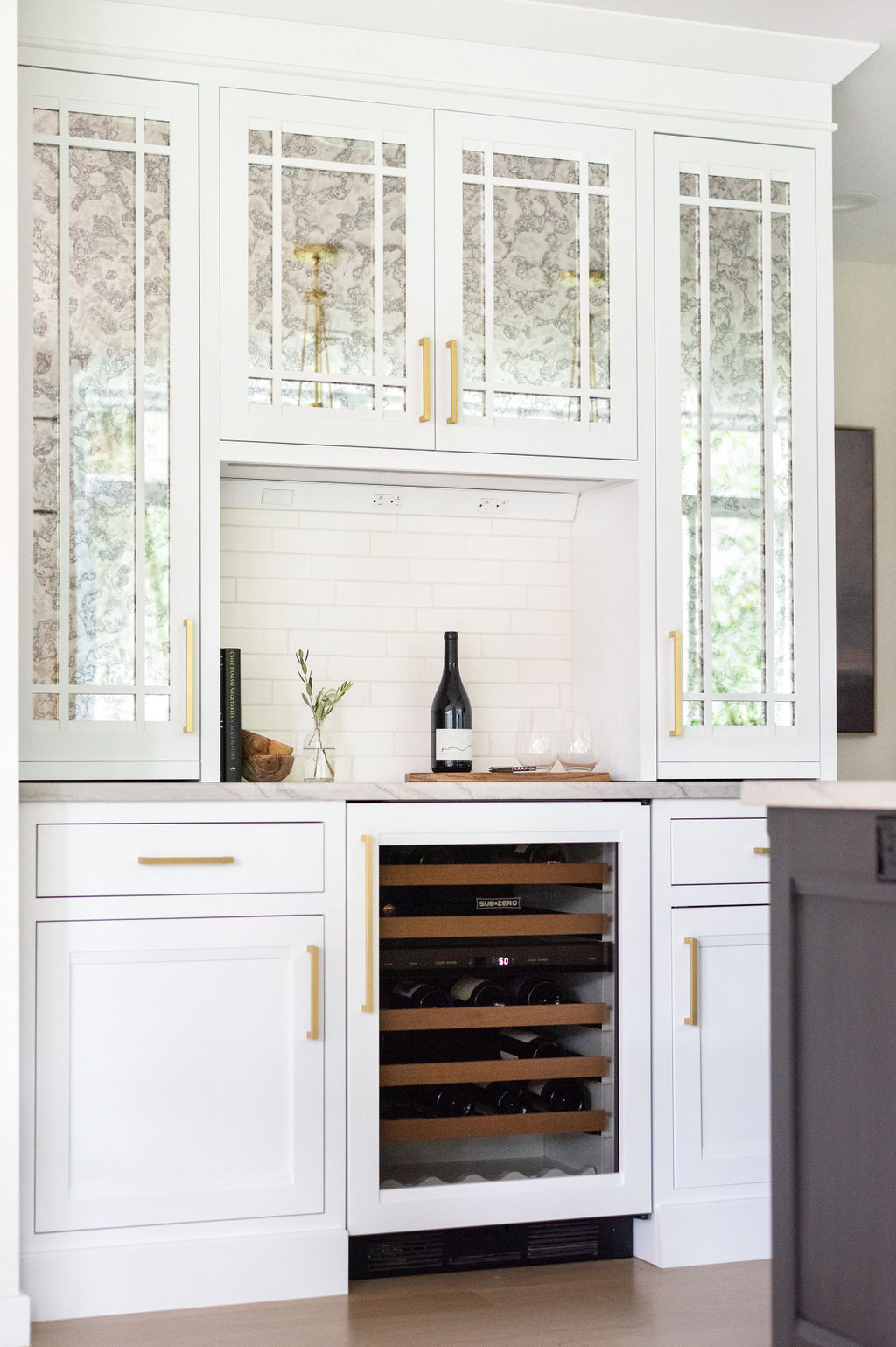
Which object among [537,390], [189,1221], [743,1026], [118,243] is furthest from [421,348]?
[189,1221]

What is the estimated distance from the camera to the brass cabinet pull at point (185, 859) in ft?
9.60

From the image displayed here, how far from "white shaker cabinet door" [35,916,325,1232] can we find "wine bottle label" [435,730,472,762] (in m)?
0.64

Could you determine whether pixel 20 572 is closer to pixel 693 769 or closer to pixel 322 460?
pixel 322 460

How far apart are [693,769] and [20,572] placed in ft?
5.26

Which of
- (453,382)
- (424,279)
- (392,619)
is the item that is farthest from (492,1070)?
(424,279)

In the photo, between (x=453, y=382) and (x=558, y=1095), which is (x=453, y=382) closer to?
(x=453, y=382)

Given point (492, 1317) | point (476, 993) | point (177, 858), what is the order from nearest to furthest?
point (492, 1317) < point (177, 858) < point (476, 993)

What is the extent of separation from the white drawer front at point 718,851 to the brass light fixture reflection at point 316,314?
1.29 meters

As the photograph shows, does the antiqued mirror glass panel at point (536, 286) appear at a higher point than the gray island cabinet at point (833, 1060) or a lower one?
higher

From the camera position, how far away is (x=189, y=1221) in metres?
2.89

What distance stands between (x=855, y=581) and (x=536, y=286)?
1.78m

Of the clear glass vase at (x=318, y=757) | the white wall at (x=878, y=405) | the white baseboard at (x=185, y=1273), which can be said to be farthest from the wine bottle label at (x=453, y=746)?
the white wall at (x=878, y=405)

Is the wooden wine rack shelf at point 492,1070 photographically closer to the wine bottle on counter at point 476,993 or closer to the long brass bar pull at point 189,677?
the wine bottle on counter at point 476,993

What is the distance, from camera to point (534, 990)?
3229 millimetres
